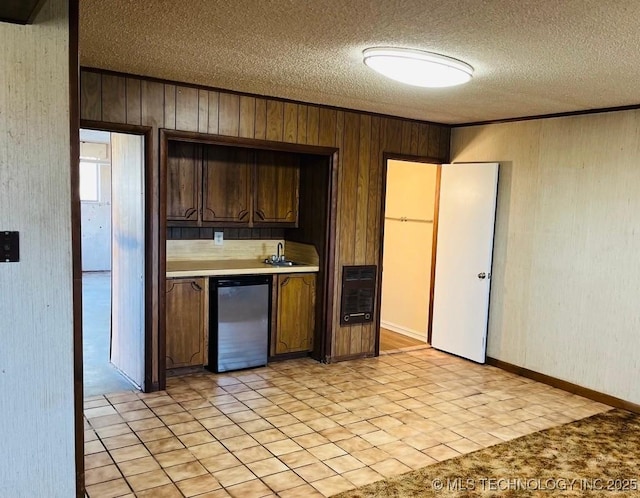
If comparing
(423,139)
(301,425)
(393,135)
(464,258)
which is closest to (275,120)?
(393,135)

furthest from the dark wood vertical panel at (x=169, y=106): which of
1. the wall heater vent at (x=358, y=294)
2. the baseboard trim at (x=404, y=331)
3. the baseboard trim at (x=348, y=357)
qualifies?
the baseboard trim at (x=404, y=331)

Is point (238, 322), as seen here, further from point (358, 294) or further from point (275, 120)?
point (275, 120)

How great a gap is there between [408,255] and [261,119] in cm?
269

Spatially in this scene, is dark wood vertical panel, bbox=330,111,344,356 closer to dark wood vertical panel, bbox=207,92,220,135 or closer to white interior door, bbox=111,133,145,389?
dark wood vertical panel, bbox=207,92,220,135

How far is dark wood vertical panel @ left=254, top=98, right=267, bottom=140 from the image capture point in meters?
4.52

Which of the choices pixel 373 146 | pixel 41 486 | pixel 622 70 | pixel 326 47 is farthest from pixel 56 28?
pixel 373 146

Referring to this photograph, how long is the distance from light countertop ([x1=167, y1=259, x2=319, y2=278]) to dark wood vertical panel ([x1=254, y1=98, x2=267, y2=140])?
46.3 inches

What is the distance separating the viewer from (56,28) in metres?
1.96

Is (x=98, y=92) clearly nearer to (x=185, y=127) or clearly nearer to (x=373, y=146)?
(x=185, y=127)

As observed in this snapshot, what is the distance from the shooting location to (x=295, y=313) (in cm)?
Result: 515

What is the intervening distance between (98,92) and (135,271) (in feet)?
4.59

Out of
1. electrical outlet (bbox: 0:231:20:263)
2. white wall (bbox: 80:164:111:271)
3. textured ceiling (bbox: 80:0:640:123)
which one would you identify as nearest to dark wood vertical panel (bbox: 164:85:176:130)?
textured ceiling (bbox: 80:0:640:123)

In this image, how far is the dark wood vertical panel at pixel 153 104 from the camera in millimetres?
3990

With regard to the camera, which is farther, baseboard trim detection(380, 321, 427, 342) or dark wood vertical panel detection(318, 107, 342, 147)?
baseboard trim detection(380, 321, 427, 342)
